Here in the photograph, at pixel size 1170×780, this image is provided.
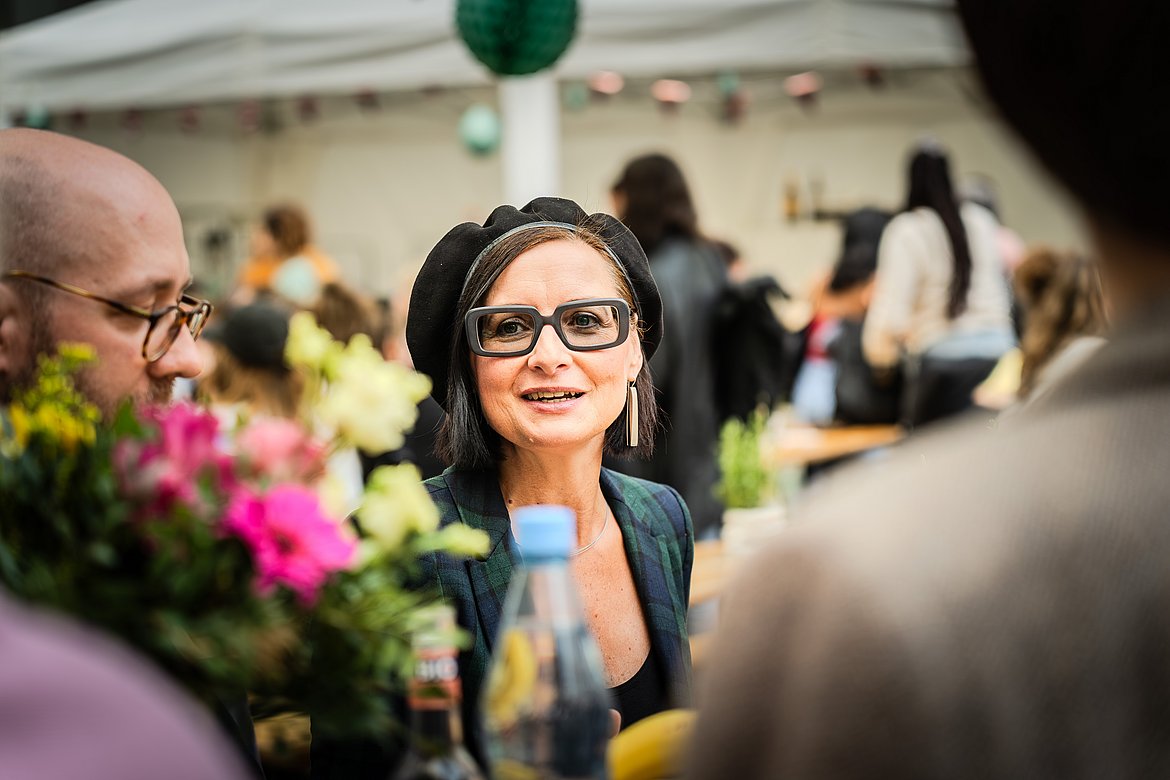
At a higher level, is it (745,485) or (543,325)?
(543,325)

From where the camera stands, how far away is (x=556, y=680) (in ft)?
4.10

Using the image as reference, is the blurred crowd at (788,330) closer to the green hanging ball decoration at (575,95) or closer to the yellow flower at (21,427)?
the yellow flower at (21,427)

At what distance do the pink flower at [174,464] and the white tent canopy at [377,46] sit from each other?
12.0 ft

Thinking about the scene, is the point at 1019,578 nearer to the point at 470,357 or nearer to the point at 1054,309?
the point at 470,357

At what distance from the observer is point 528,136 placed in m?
4.27

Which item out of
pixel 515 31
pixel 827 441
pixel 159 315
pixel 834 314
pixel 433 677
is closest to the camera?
pixel 433 677

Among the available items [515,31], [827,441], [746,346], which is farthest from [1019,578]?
[827,441]

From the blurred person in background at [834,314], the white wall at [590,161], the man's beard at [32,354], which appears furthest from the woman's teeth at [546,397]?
the white wall at [590,161]

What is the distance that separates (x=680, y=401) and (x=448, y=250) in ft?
10.0

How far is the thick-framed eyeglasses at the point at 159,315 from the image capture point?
1.64m

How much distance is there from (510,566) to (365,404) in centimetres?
87

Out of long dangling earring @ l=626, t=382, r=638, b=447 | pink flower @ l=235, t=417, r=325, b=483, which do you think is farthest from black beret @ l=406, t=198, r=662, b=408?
pink flower @ l=235, t=417, r=325, b=483

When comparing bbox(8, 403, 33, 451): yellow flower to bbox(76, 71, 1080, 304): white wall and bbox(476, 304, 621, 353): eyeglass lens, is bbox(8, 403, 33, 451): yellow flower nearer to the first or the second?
bbox(476, 304, 621, 353): eyeglass lens

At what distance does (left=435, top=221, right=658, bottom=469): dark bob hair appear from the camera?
1989 millimetres
